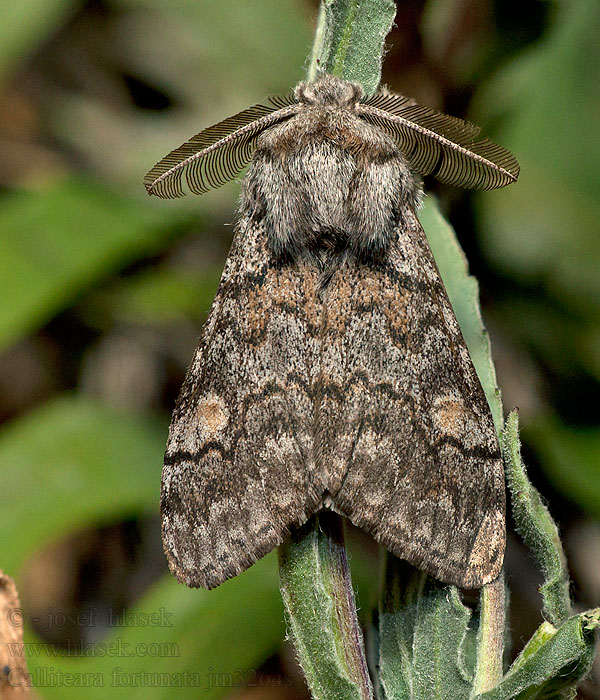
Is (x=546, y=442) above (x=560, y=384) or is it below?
below

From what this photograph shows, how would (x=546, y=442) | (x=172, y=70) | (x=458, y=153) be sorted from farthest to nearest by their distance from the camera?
(x=172, y=70) → (x=546, y=442) → (x=458, y=153)

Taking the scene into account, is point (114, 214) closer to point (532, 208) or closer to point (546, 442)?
point (532, 208)

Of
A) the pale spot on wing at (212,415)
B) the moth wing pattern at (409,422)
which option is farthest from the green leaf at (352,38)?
the pale spot on wing at (212,415)

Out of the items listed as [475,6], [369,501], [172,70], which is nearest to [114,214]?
[172,70]

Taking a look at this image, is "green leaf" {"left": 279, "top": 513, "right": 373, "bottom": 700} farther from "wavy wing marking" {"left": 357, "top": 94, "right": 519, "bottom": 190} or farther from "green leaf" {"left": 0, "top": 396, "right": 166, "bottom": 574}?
"green leaf" {"left": 0, "top": 396, "right": 166, "bottom": 574}

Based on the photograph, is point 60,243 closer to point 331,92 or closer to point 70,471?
point 70,471

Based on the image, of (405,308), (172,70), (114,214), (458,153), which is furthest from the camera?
(172,70)

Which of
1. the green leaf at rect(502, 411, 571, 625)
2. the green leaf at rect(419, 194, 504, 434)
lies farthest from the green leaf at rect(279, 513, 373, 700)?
the green leaf at rect(419, 194, 504, 434)
